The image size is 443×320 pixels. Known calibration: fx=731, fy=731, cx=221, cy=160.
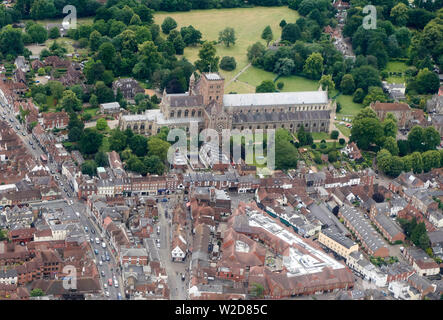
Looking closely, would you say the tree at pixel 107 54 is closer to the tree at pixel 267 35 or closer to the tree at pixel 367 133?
the tree at pixel 267 35

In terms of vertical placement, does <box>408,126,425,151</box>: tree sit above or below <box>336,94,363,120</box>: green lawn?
above

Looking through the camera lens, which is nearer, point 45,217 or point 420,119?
point 45,217

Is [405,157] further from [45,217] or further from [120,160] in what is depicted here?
[45,217]

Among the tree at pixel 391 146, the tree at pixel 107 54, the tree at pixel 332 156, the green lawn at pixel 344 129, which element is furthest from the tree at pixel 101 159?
the tree at pixel 391 146

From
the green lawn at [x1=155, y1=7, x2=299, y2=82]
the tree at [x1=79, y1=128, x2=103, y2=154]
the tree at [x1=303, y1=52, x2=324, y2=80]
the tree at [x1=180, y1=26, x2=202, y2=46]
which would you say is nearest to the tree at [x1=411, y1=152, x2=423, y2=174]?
the tree at [x1=303, y1=52, x2=324, y2=80]

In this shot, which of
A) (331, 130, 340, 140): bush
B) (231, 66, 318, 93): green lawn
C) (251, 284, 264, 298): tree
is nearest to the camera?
(251, 284, 264, 298): tree

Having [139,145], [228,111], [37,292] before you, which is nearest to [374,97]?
[228,111]

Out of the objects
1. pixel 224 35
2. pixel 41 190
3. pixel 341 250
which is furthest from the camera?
pixel 224 35

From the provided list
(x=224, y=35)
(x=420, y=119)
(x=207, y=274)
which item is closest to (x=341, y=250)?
(x=207, y=274)

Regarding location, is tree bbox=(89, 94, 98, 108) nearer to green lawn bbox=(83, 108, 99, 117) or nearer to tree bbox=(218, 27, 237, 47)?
green lawn bbox=(83, 108, 99, 117)
